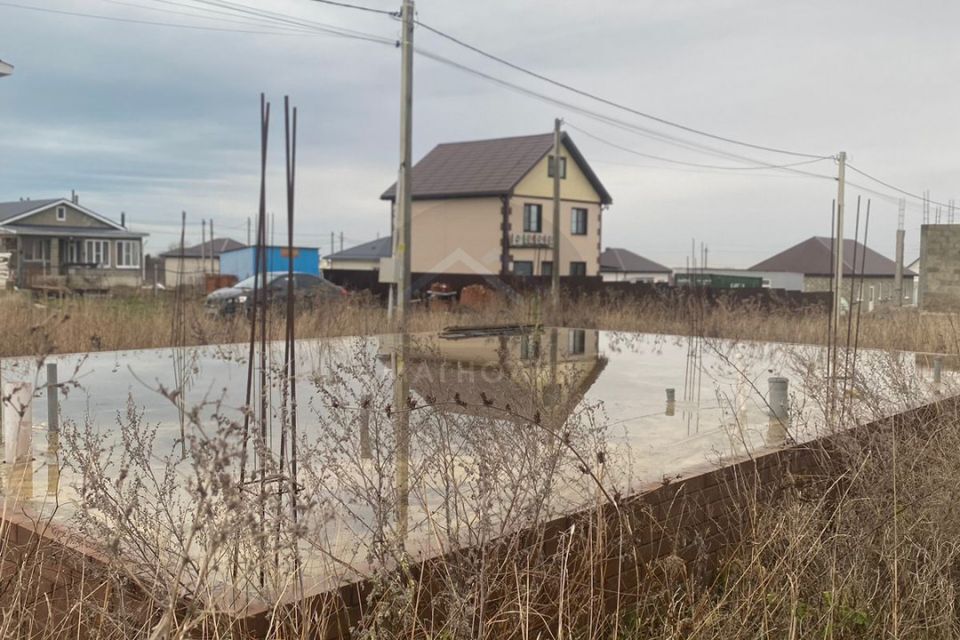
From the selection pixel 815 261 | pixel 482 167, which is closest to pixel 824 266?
pixel 815 261

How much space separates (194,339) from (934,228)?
18272 mm

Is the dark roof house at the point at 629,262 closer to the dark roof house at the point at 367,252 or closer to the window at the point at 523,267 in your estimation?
the dark roof house at the point at 367,252

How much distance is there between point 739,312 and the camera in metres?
16.2

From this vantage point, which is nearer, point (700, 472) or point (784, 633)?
point (784, 633)

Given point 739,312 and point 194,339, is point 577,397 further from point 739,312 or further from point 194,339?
point 739,312

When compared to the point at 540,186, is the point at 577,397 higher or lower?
lower

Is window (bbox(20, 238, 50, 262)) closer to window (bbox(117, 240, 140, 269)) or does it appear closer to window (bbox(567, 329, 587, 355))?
window (bbox(117, 240, 140, 269))

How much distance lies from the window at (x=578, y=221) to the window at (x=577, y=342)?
67.5ft

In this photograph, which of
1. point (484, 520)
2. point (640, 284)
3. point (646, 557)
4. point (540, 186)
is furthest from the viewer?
point (540, 186)

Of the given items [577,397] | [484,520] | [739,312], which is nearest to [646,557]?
[484,520]

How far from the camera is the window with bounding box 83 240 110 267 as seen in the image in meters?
39.6

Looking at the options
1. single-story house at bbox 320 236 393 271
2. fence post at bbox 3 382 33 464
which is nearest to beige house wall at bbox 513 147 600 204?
single-story house at bbox 320 236 393 271

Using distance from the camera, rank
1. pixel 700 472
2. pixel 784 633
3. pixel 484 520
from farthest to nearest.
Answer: pixel 700 472 → pixel 784 633 → pixel 484 520

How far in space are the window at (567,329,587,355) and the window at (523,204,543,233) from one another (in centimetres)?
1854
